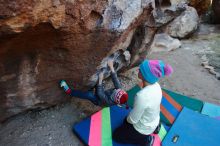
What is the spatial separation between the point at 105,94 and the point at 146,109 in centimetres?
50

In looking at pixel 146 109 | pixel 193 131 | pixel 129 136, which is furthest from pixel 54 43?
pixel 193 131

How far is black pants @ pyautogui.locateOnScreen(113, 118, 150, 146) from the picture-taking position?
104 inches

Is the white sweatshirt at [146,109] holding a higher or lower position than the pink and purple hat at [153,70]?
lower

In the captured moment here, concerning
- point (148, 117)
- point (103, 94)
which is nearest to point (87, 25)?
point (103, 94)

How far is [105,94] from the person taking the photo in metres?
2.81

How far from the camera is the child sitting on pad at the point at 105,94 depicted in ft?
8.52

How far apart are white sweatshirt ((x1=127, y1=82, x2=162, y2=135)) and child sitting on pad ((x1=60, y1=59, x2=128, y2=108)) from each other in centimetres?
17

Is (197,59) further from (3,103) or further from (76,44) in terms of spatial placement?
(3,103)

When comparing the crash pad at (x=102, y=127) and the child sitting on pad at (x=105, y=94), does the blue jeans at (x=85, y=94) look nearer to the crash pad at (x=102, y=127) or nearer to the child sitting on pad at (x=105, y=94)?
the child sitting on pad at (x=105, y=94)

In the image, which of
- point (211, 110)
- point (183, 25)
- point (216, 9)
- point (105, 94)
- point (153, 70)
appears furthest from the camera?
point (216, 9)

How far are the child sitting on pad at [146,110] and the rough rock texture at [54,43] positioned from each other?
488 mm

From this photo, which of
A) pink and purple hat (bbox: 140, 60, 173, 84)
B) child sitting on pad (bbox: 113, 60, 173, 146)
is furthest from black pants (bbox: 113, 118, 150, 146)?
pink and purple hat (bbox: 140, 60, 173, 84)

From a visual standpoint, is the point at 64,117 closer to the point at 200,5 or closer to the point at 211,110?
the point at 211,110

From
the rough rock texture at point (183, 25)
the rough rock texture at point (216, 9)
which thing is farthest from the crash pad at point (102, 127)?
the rough rock texture at point (216, 9)
